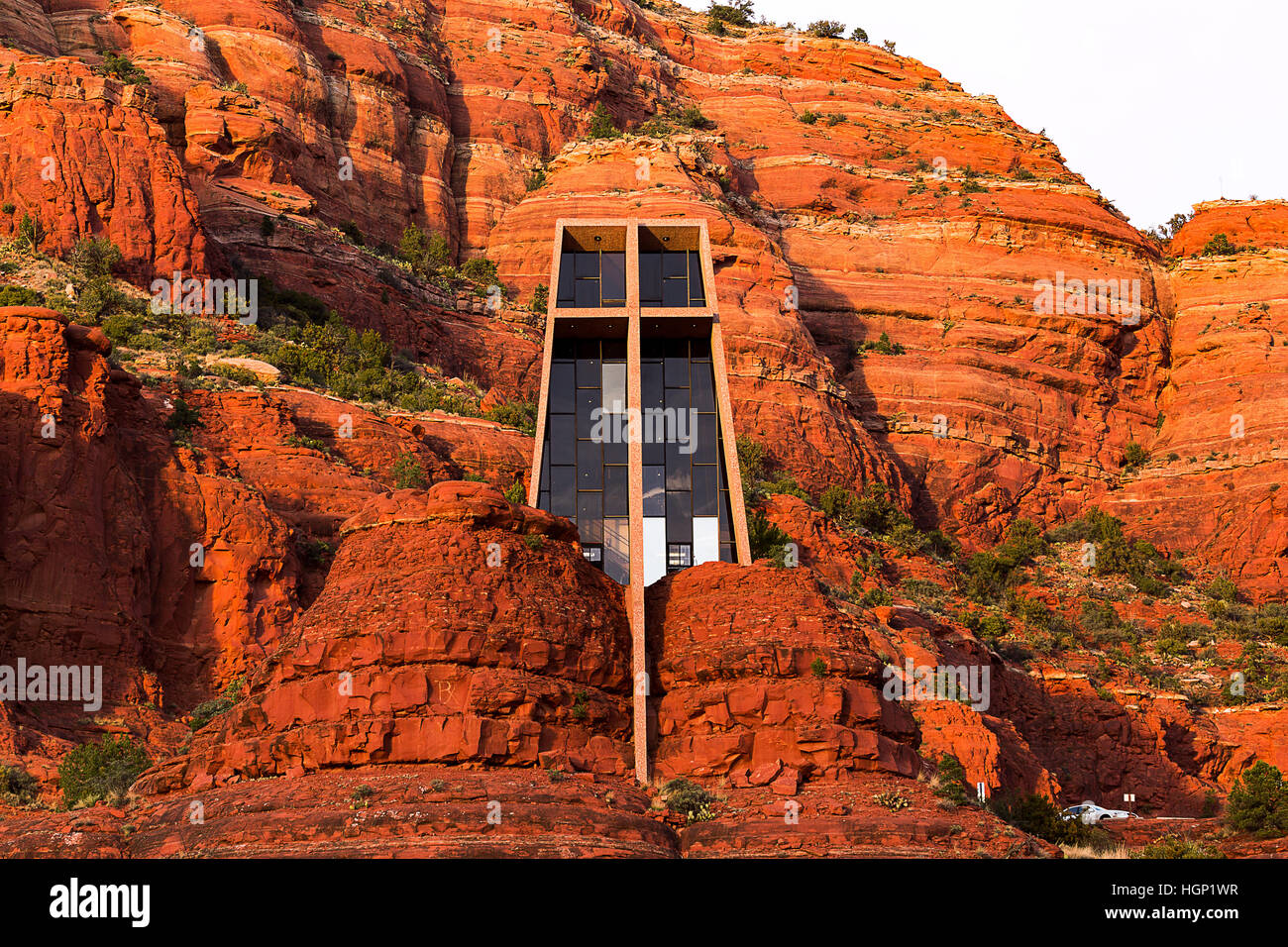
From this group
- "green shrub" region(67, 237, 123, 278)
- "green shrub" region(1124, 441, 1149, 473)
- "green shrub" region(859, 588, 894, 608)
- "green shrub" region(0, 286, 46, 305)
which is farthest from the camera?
"green shrub" region(1124, 441, 1149, 473)

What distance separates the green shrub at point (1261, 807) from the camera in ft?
104

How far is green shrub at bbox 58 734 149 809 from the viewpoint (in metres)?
25.9

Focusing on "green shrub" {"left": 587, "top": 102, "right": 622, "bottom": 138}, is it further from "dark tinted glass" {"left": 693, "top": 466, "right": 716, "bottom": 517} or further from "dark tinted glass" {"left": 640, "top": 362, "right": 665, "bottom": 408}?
"dark tinted glass" {"left": 693, "top": 466, "right": 716, "bottom": 517}

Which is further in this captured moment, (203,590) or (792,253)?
(792,253)

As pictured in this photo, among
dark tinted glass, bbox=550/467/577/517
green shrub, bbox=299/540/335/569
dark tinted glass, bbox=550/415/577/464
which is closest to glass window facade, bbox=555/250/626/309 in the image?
dark tinted glass, bbox=550/415/577/464

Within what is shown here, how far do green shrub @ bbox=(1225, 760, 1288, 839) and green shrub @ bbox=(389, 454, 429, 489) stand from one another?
2415 cm

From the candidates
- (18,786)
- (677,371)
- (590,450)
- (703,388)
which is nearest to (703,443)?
(703,388)

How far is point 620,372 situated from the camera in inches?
1416

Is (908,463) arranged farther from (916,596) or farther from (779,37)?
(779,37)

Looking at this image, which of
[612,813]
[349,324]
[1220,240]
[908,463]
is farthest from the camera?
[1220,240]
